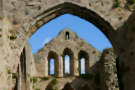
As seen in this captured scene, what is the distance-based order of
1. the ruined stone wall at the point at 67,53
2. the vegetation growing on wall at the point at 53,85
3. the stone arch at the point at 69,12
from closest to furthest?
the stone arch at the point at 69,12 → the vegetation growing on wall at the point at 53,85 → the ruined stone wall at the point at 67,53

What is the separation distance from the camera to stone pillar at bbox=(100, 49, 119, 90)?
1819cm

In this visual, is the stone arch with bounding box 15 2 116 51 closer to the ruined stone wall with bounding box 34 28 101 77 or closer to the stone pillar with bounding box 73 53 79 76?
the ruined stone wall with bounding box 34 28 101 77

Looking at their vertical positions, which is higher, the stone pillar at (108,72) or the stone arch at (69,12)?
the stone arch at (69,12)

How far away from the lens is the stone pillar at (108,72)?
18.2 m

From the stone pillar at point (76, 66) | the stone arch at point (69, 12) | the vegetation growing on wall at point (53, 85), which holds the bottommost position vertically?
the vegetation growing on wall at point (53, 85)

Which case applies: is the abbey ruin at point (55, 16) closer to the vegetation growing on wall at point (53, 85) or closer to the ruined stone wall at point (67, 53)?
the vegetation growing on wall at point (53, 85)

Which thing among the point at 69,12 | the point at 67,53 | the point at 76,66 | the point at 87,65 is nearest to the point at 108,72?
the point at 87,65

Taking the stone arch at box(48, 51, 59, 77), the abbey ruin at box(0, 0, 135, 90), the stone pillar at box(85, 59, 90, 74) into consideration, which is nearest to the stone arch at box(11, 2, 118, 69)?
the abbey ruin at box(0, 0, 135, 90)

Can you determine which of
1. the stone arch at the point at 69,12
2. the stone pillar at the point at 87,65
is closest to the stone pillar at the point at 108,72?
the stone pillar at the point at 87,65

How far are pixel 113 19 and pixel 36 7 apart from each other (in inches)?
102

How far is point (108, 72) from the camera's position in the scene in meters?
18.6

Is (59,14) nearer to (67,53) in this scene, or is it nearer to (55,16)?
(55,16)

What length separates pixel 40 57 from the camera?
2194 centimetres

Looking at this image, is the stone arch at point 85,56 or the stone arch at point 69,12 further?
the stone arch at point 85,56
